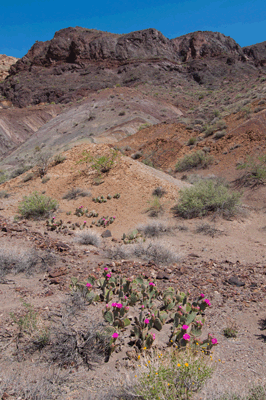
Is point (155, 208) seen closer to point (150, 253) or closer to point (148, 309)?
point (150, 253)

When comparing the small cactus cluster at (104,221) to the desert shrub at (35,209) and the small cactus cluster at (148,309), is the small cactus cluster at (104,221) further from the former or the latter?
the small cactus cluster at (148,309)

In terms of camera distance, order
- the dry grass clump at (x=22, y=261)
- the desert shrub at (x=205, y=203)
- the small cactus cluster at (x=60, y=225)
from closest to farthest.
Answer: the dry grass clump at (x=22, y=261) → the small cactus cluster at (x=60, y=225) → the desert shrub at (x=205, y=203)

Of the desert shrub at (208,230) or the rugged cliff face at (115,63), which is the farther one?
the rugged cliff face at (115,63)

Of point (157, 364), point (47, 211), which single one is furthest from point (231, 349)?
point (47, 211)

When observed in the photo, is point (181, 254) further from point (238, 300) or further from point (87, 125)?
point (87, 125)

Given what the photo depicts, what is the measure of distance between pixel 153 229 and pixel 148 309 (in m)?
3.47

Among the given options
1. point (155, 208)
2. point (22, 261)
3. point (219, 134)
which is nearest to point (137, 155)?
point (219, 134)

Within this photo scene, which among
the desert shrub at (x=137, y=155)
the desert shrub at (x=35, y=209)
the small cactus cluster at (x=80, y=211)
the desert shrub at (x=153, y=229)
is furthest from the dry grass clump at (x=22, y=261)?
the desert shrub at (x=137, y=155)

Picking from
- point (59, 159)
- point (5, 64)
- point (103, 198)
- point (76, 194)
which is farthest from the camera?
point (5, 64)

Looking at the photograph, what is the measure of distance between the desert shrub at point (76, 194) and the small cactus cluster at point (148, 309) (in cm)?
546

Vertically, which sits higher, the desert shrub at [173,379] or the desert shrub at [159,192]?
the desert shrub at [159,192]

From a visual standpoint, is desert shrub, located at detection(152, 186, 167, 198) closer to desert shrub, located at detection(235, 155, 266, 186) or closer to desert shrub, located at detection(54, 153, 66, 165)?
desert shrub, located at detection(235, 155, 266, 186)

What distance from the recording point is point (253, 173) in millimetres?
11102

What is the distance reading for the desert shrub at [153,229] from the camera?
7.04 meters
